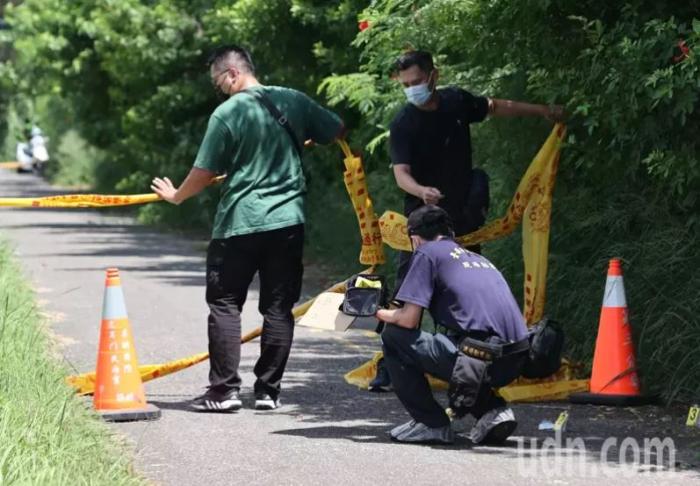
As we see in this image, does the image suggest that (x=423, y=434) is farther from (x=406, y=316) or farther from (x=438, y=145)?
(x=438, y=145)

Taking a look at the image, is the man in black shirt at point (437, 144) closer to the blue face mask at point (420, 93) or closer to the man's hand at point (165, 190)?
the blue face mask at point (420, 93)

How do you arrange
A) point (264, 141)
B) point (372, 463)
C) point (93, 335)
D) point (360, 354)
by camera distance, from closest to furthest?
point (372, 463) → point (264, 141) → point (360, 354) → point (93, 335)

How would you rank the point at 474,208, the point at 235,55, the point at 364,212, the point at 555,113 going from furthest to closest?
the point at 364,212 < the point at 555,113 < the point at 474,208 < the point at 235,55

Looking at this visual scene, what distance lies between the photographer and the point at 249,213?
9.40 meters

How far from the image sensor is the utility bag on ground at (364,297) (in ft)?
28.4

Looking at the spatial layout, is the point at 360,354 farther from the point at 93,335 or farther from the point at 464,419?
the point at 464,419

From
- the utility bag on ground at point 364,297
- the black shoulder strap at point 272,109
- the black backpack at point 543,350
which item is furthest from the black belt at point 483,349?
the black shoulder strap at point 272,109

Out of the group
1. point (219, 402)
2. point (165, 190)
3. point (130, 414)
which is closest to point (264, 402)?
point (219, 402)

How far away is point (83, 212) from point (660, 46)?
83.5ft

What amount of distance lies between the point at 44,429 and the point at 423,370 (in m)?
1.95

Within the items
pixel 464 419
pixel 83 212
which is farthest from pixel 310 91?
pixel 83 212

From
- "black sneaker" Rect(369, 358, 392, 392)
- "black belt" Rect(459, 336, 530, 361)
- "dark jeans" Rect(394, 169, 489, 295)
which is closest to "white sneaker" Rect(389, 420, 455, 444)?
"black belt" Rect(459, 336, 530, 361)

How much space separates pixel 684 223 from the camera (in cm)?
1052

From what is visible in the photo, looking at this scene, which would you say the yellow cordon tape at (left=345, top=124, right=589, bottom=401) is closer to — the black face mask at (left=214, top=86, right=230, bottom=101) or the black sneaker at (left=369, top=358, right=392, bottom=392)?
the black sneaker at (left=369, top=358, right=392, bottom=392)
